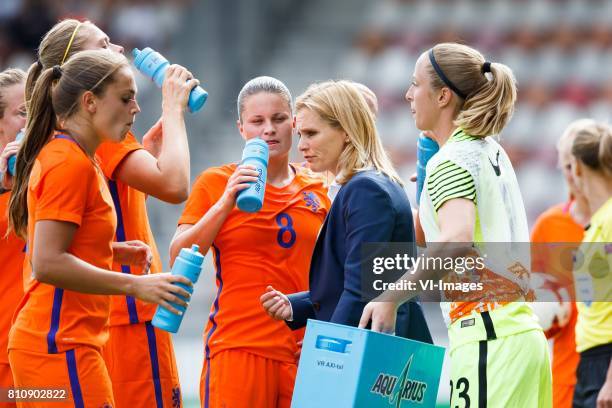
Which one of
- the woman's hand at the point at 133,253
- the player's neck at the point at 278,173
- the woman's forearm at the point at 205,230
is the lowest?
the woman's hand at the point at 133,253

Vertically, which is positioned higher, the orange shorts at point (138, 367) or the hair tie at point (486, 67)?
the hair tie at point (486, 67)

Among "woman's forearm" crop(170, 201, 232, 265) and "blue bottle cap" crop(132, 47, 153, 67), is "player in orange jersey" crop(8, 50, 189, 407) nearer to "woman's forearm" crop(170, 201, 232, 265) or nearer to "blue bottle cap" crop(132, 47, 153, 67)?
"blue bottle cap" crop(132, 47, 153, 67)

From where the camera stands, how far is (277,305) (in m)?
4.43

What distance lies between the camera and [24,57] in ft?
47.1

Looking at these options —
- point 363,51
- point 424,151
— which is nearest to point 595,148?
point 424,151

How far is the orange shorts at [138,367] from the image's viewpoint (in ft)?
15.1

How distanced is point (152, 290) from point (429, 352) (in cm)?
100

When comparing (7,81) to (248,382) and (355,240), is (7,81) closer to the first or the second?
(248,382)

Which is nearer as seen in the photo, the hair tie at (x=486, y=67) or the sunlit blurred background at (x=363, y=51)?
the hair tie at (x=486, y=67)

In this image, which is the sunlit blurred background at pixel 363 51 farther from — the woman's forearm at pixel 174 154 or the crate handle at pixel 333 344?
the crate handle at pixel 333 344

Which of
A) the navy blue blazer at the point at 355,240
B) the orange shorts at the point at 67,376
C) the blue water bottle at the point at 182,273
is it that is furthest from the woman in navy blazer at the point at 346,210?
the orange shorts at the point at 67,376

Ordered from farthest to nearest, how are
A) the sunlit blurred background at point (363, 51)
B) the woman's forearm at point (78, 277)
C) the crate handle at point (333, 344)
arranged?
the sunlit blurred background at point (363, 51) → the woman's forearm at point (78, 277) → the crate handle at point (333, 344)

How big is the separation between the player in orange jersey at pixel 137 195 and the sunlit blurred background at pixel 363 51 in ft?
25.8

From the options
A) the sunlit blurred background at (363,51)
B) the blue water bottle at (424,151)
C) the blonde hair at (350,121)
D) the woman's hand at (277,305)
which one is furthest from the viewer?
the sunlit blurred background at (363,51)
